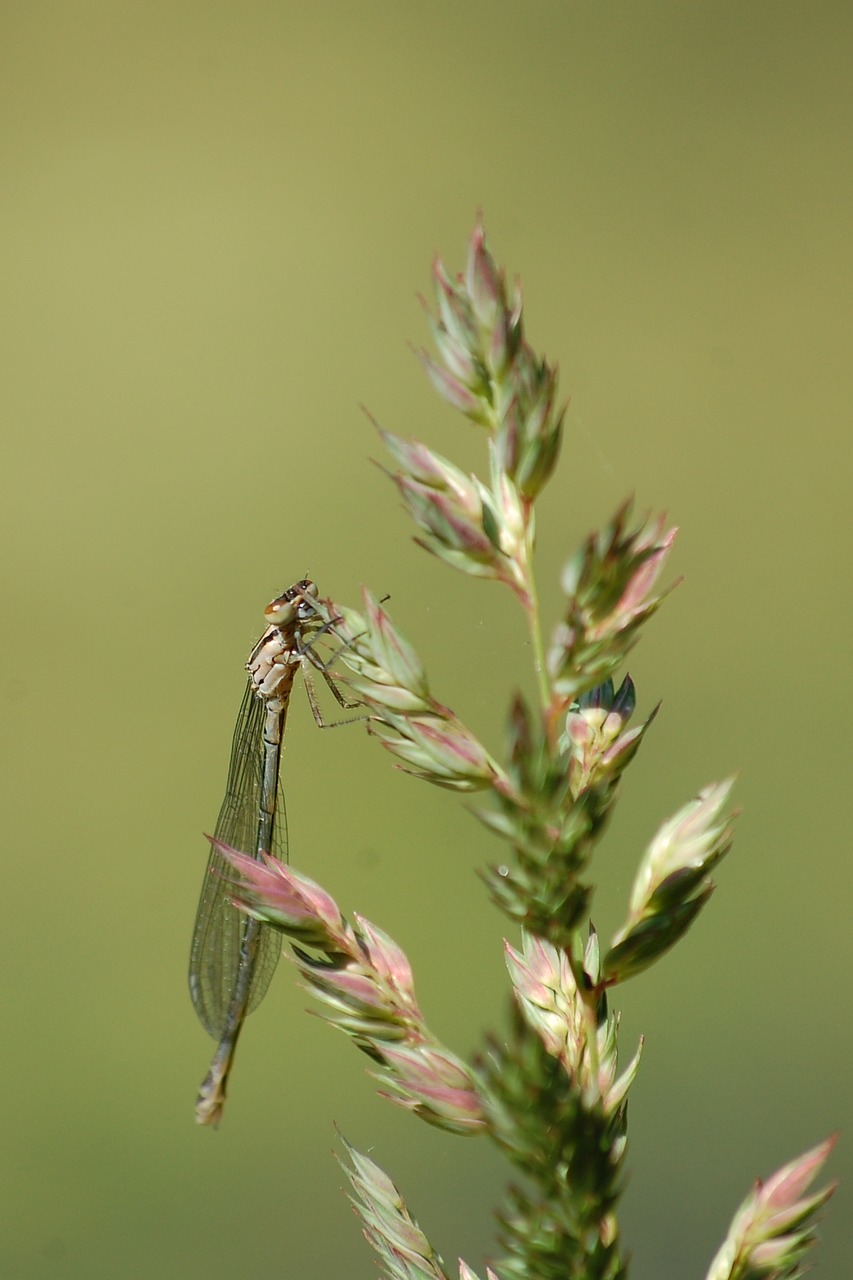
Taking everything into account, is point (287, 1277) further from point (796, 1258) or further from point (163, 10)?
point (163, 10)

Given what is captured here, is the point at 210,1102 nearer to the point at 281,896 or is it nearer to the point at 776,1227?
the point at 281,896

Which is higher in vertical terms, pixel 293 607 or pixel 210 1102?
pixel 293 607

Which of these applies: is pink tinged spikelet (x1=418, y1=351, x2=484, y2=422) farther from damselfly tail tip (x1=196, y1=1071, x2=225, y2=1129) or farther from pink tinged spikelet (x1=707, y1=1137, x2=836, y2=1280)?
damselfly tail tip (x1=196, y1=1071, x2=225, y2=1129)

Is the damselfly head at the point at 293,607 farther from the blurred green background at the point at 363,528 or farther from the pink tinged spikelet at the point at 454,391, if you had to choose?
the pink tinged spikelet at the point at 454,391

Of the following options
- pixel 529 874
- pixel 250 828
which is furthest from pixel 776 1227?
pixel 250 828

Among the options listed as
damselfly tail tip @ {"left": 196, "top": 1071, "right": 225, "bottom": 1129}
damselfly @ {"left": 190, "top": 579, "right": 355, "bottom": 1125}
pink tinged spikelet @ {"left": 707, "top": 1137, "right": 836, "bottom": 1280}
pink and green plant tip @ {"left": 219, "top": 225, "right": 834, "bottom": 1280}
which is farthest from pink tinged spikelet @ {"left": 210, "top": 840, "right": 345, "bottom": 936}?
damselfly tail tip @ {"left": 196, "top": 1071, "right": 225, "bottom": 1129}

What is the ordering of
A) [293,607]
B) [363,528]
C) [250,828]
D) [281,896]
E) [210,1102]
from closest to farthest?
[281,896], [210,1102], [293,607], [250,828], [363,528]
